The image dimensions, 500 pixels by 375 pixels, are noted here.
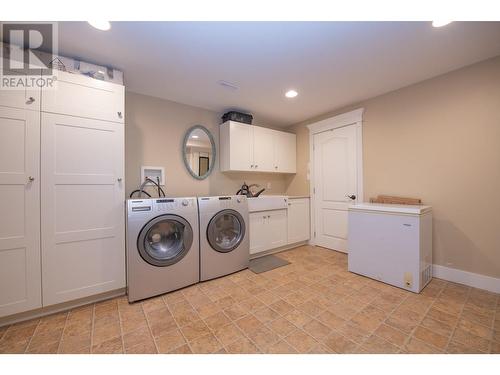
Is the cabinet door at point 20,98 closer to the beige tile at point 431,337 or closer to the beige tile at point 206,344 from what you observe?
the beige tile at point 206,344

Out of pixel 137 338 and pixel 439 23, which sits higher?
pixel 439 23

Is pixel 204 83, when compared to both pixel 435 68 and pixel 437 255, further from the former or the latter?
pixel 437 255

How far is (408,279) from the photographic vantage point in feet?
6.23

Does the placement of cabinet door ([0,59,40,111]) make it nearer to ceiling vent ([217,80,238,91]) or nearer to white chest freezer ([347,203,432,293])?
ceiling vent ([217,80,238,91])

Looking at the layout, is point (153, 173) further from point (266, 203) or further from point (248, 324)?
point (248, 324)

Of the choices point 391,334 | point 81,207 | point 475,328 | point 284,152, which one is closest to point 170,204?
point 81,207

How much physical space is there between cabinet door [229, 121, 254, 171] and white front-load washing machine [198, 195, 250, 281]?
0.72 meters

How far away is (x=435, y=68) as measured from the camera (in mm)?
1992

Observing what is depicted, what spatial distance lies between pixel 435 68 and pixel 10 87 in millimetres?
3855

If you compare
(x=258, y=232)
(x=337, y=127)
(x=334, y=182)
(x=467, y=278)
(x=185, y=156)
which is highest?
(x=337, y=127)

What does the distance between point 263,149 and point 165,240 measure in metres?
2.09

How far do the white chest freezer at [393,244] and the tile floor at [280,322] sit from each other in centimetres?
Result: 15

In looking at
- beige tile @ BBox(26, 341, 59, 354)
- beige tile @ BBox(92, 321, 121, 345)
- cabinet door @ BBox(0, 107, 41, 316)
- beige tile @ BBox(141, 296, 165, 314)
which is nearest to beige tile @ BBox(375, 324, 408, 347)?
beige tile @ BBox(141, 296, 165, 314)

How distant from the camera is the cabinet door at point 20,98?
1438mm
